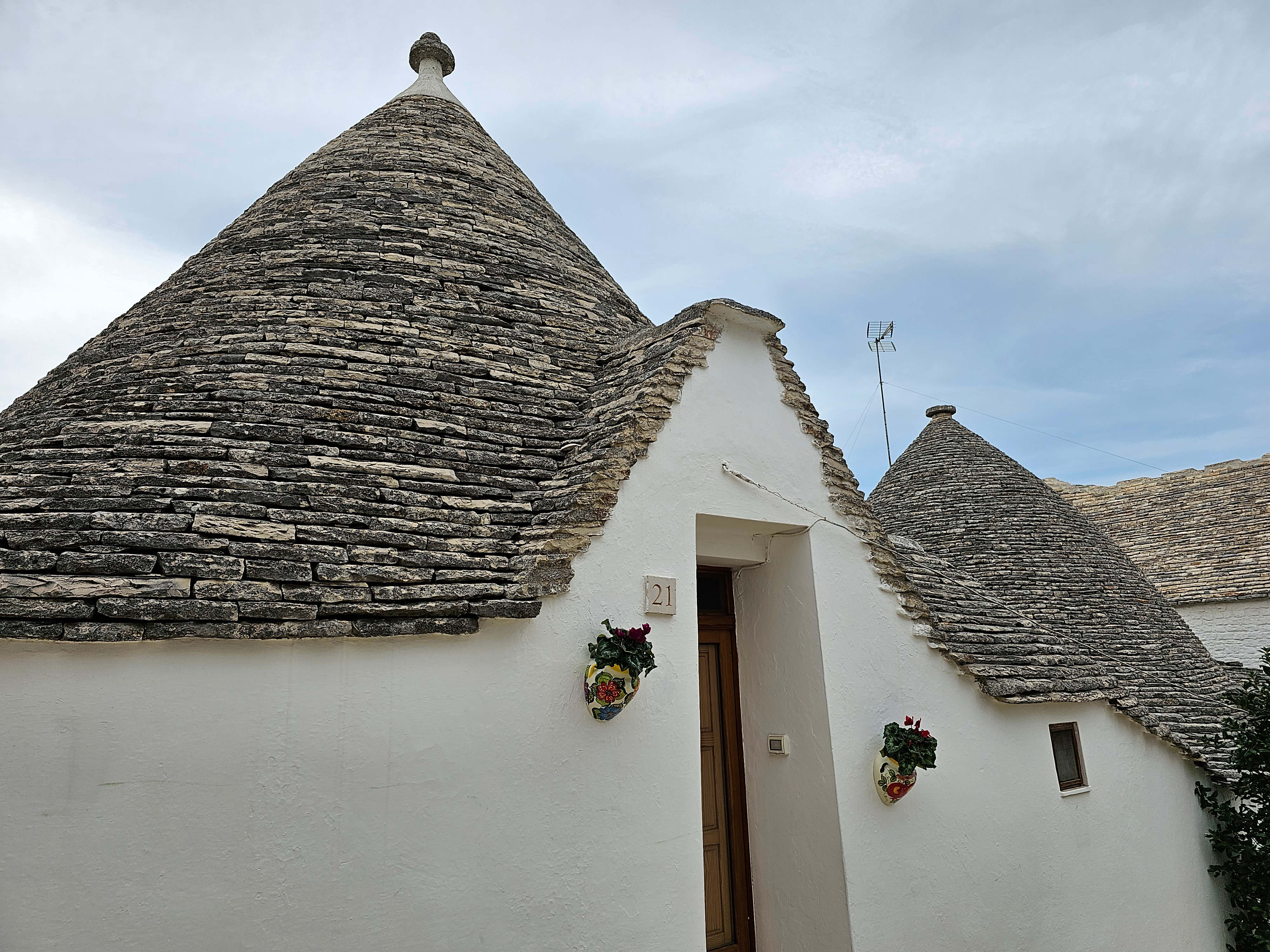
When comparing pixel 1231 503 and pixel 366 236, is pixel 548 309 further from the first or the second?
pixel 1231 503

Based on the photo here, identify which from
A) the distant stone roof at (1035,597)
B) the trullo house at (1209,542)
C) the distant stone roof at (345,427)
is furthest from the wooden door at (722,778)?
the trullo house at (1209,542)

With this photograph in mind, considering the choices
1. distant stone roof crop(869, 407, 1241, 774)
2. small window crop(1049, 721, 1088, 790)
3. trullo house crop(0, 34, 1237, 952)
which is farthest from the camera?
distant stone roof crop(869, 407, 1241, 774)

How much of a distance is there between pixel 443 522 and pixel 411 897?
2.09m

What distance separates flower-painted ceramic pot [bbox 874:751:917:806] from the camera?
556cm

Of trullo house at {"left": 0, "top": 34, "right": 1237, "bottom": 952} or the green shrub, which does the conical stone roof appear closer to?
trullo house at {"left": 0, "top": 34, "right": 1237, "bottom": 952}

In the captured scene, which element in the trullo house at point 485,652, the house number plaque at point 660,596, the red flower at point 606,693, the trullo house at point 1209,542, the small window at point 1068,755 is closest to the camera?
the trullo house at point 485,652

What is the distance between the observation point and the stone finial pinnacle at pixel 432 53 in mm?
10000

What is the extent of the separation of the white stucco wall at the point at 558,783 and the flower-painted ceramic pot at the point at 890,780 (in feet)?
0.39

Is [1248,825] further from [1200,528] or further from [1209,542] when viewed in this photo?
[1200,528]

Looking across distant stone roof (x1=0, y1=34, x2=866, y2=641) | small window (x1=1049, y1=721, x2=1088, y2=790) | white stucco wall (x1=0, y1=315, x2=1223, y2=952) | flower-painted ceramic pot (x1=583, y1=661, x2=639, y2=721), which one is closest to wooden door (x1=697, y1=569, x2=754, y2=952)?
white stucco wall (x1=0, y1=315, x2=1223, y2=952)

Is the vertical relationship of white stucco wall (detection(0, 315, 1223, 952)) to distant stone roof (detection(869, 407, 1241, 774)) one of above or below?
below

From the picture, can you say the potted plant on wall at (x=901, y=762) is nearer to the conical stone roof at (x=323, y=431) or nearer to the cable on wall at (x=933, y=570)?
the cable on wall at (x=933, y=570)

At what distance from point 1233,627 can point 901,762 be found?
14.4m

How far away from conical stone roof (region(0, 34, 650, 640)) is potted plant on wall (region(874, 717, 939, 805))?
2869mm
